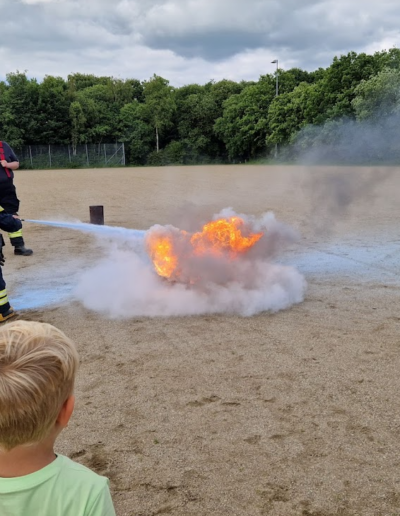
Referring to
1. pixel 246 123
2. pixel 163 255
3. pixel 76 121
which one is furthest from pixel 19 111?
pixel 163 255

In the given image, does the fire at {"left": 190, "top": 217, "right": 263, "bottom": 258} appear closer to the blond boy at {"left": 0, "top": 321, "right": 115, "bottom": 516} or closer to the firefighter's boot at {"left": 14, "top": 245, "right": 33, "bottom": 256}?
the firefighter's boot at {"left": 14, "top": 245, "right": 33, "bottom": 256}

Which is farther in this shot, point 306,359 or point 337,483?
point 306,359

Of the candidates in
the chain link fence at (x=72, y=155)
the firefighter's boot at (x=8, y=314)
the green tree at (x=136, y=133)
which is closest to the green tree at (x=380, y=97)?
the firefighter's boot at (x=8, y=314)

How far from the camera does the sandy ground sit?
2.67 m

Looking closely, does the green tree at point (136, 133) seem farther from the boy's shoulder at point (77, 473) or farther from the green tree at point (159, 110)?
the boy's shoulder at point (77, 473)

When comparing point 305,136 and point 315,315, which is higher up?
point 305,136

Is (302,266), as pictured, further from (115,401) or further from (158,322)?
(115,401)

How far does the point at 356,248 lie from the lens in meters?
8.88

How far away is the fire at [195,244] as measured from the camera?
6.04 meters

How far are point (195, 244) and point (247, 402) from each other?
2853 mm

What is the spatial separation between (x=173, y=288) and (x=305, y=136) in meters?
11.2

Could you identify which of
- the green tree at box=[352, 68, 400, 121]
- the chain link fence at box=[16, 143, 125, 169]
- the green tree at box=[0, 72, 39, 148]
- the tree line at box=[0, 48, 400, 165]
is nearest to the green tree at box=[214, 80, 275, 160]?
the tree line at box=[0, 48, 400, 165]

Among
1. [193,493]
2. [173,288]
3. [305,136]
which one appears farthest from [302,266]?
[305,136]

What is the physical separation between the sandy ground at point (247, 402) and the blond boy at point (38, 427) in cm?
143
